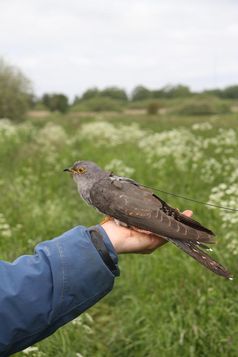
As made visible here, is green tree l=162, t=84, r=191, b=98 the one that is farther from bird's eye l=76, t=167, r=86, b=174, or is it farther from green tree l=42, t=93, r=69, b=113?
bird's eye l=76, t=167, r=86, b=174

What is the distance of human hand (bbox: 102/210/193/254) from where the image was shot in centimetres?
269

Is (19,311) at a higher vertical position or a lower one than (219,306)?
higher

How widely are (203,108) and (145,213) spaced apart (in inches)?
1835

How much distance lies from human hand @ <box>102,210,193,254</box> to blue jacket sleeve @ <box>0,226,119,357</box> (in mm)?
294

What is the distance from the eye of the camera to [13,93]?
1730 inches

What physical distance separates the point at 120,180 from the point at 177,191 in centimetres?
630

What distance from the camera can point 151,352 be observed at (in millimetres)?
4922

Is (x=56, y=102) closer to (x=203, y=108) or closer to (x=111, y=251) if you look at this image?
(x=203, y=108)

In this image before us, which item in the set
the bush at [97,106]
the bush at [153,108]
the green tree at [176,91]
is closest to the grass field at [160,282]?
the bush at [153,108]

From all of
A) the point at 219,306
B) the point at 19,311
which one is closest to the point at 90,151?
the point at 219,306

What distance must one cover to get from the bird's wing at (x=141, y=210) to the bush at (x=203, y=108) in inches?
1796

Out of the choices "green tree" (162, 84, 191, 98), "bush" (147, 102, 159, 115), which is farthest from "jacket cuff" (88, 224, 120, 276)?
"green tree" (162, 84, 191, 98)

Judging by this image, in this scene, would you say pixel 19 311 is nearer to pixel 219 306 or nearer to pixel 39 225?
pixel 219 306

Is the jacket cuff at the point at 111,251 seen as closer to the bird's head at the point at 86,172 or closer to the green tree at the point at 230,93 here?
the bird's head at the point at 86,172
